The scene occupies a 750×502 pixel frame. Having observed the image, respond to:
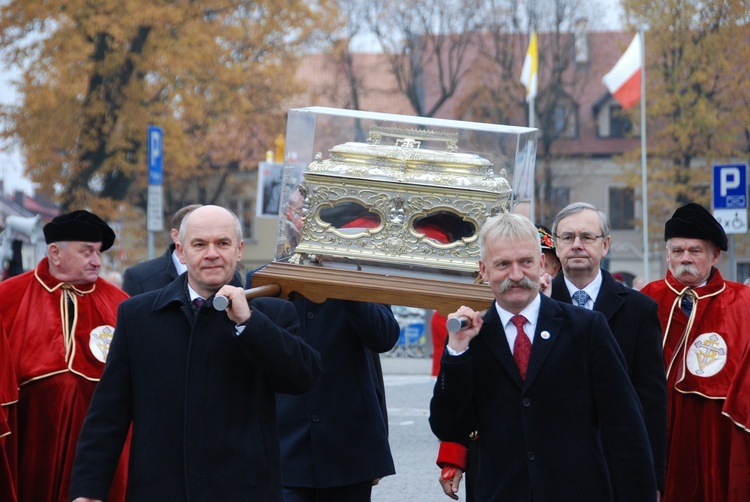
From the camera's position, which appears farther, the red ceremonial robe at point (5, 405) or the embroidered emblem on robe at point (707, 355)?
the embroidered emblem on robe at point (707, 355)

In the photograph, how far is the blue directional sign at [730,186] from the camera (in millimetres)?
15648

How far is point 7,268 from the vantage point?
14.5 m

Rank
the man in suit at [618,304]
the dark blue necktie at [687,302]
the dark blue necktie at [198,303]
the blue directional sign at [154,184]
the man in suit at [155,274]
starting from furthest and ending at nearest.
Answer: the blue directional sign at [154,184]
the man in suit at [155,274]
the dark blue necktie at [687,302]
the man in suit at [618,304]
the dark blue necktie at [198,303]

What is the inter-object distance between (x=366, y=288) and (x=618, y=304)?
1.55 meters

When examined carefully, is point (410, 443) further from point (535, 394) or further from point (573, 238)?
point (535, 394)

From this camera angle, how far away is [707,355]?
23.5ft

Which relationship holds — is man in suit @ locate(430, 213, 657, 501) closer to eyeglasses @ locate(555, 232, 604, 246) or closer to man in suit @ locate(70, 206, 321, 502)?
man in suit @ locate(70, 206, 321, 502)

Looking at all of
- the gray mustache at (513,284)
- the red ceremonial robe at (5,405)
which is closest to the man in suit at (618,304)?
the gray mustache at (513,284)

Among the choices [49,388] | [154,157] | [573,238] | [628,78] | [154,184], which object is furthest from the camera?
[628,78]

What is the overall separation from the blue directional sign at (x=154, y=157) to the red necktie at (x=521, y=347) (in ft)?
48.1

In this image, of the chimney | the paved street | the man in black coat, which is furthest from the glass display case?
the chimney

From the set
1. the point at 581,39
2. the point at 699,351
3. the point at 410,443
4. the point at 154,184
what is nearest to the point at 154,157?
the point at 154,184

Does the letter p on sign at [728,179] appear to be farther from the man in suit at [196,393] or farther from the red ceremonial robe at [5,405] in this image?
the man in suit at [196,393]

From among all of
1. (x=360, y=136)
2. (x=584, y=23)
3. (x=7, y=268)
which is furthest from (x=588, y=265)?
(x=584, y=23)
